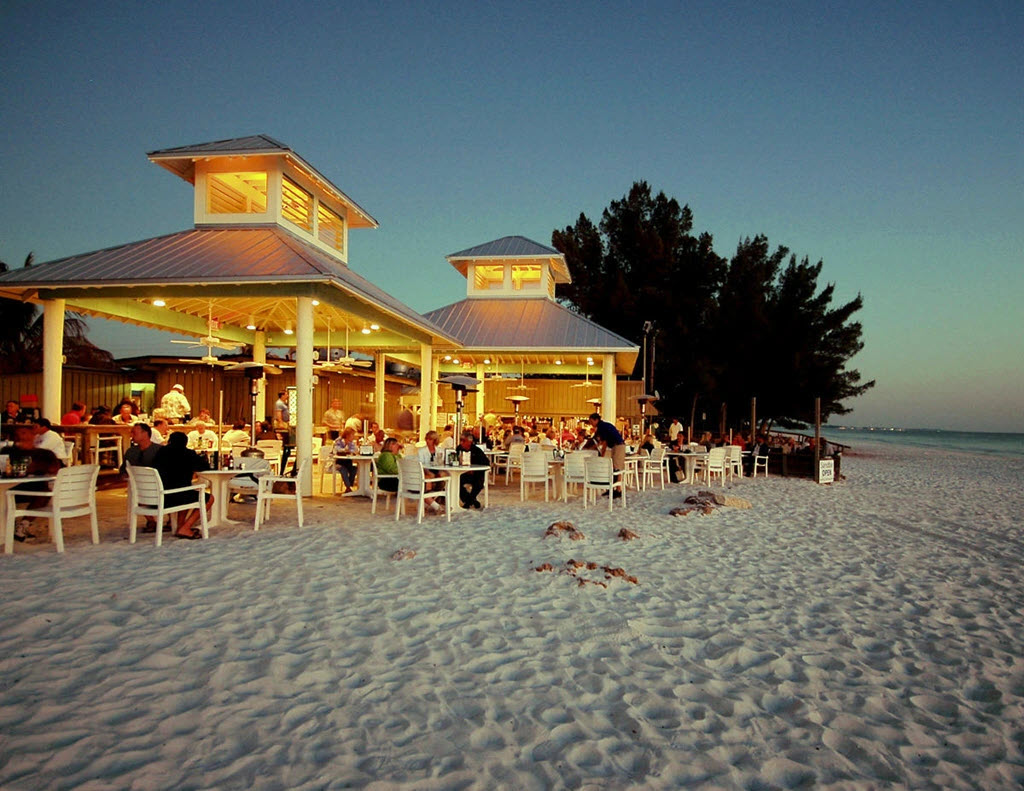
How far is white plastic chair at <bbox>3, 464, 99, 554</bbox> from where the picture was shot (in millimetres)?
6215

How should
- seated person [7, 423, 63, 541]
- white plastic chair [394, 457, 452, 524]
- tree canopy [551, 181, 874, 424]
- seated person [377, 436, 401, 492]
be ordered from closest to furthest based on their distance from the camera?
1. seated person [7, 423, 63, 541]
2. white plastic chair [394, 457, 452, 524]
3. seated person [377, 436, 401, 492]
4. tree canopy [551, 181, 874, 424]

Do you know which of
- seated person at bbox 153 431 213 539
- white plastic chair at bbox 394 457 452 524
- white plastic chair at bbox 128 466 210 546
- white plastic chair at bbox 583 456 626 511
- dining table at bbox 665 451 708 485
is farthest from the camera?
dining table at bbox 665 451 708 485

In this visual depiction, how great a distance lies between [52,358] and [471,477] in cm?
764

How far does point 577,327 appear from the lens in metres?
17.9

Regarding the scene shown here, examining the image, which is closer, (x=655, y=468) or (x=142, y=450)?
(x=142, y=450)

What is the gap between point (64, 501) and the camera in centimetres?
634

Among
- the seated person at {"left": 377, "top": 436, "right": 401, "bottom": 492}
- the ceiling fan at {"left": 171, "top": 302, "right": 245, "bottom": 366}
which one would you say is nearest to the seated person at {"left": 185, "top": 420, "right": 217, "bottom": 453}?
the ceiling fan at {"left": 171, "top": 302, "right": 245, "bottom": 366}

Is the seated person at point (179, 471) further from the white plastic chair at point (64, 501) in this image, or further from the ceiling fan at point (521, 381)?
the ceiling fan at point (521, 381)

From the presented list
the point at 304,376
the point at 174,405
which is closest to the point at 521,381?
the point at 174,405

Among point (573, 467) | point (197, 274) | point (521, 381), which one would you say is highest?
point (197, 274)

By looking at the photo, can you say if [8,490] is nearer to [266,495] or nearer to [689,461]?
[266,495]

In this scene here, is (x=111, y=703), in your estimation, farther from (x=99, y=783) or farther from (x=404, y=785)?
(x=404, y=785)

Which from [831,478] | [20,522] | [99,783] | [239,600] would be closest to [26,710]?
[99,783]

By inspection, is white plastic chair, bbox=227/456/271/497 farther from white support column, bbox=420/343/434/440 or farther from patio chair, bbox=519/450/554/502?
white support column, bbox=420/343/434/440
